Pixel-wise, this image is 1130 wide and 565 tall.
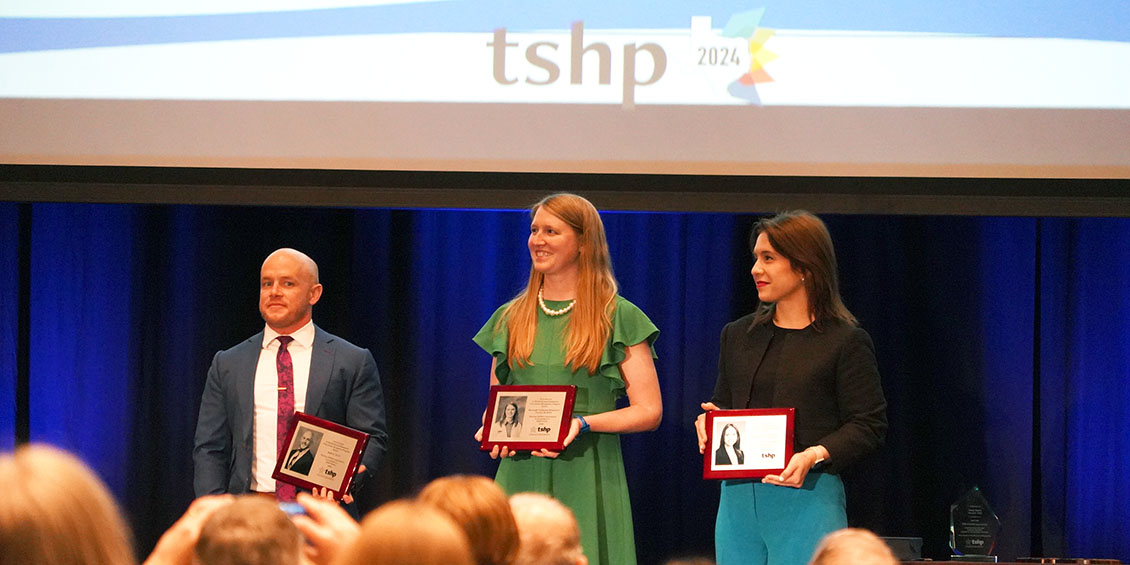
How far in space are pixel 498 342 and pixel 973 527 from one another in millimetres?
2108

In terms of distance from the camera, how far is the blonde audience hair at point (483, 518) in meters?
1.78

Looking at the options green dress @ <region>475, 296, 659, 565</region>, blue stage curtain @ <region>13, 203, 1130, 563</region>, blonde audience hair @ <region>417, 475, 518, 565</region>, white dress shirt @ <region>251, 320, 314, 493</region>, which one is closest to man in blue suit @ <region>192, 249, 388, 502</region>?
Answer: white dress shirt @ <region>251, 320, 314, 493</region>

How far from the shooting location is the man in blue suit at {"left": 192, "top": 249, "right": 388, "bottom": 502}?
3.96 m

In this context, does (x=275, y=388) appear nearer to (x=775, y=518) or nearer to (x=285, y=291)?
(x=285, y=291)

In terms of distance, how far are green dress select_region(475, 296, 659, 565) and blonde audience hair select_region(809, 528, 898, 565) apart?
1.75m

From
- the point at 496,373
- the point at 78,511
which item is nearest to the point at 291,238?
the point at 496,373

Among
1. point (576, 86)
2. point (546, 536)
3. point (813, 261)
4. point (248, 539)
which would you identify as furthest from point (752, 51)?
point (248, 539)

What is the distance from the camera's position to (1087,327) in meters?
5.24

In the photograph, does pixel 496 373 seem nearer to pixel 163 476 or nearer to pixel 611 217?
pixel 611 217

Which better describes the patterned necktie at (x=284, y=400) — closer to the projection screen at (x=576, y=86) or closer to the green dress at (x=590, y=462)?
the green dress at (x=590, y=462)

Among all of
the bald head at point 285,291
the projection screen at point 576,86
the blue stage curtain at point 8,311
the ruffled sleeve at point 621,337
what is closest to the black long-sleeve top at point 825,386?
the ruffled sleeve at point 621,337

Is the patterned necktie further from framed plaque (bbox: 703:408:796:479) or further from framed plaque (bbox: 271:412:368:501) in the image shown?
framed plaque (bbox: 703:408:796:479)

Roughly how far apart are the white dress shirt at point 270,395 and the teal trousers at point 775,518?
146 centimetres

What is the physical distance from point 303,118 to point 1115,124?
2.99m
